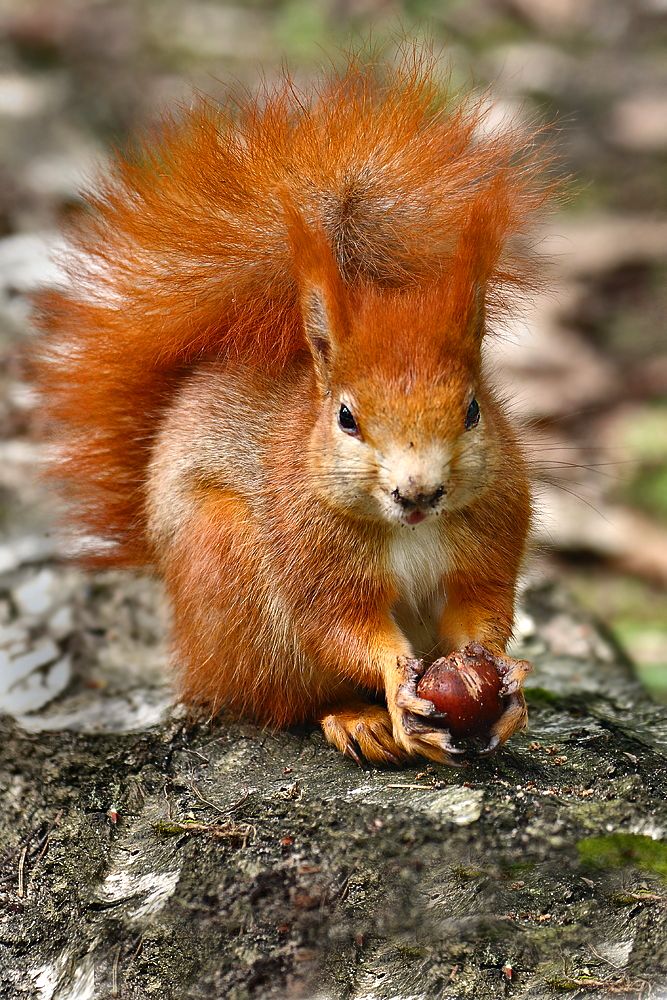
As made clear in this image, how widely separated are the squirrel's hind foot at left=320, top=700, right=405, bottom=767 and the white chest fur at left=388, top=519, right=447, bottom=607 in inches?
9.2

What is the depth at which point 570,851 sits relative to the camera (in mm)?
1773

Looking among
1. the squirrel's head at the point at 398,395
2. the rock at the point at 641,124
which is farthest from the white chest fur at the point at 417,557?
the rock at the point at 641,124

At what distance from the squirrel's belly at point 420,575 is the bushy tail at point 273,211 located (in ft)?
1.38

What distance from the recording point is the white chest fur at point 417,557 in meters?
1.88

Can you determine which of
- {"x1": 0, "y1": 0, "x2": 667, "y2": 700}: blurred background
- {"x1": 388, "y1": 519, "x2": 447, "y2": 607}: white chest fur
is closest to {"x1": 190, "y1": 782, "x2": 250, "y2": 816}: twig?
{"x1": 388, "y1": 519, "x2": 447, "y2": 607}: white chest fur

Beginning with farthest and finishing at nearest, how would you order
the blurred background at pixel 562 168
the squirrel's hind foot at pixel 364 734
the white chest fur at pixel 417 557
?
1. the blurred background at pixel 562 168
2. the squirrel's hind foot at pixel 364 734
3. the white chest fur at pixel 417 557

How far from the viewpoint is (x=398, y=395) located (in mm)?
1699

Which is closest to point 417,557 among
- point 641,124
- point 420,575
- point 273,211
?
point 420,575

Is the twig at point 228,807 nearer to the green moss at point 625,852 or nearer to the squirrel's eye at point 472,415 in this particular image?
the green moss at point 625,852

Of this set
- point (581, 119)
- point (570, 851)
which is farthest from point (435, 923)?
point (581, 119)

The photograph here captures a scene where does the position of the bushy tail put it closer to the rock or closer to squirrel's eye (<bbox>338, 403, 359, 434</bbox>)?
squirrel's eye (<bbox>338, 403, 359, 434</bbox>)

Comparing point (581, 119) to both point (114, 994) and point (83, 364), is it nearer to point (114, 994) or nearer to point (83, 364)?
point (83, 364)

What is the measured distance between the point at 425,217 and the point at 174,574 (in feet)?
2.53

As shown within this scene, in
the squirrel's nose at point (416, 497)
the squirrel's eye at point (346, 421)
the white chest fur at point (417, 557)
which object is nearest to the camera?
the squirrel's nose at point (416, 497)
